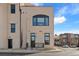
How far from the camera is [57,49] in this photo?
64750 mm

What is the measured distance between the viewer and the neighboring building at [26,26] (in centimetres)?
6481

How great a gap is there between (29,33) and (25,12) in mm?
678

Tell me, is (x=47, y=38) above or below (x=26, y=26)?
below

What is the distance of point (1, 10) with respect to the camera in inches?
2552

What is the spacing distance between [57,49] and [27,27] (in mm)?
1179

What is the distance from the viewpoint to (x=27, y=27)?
213ft

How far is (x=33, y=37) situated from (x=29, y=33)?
190 mm

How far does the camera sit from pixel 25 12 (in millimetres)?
Result: 64875

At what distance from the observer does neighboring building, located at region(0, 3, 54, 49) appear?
6481cm

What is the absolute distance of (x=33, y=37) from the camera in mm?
64938

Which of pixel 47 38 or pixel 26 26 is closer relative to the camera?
pixel 26 26

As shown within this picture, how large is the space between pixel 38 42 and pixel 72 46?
3.58 ft

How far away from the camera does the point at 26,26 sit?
64.9 metres

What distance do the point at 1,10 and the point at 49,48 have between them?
1.94 meters
